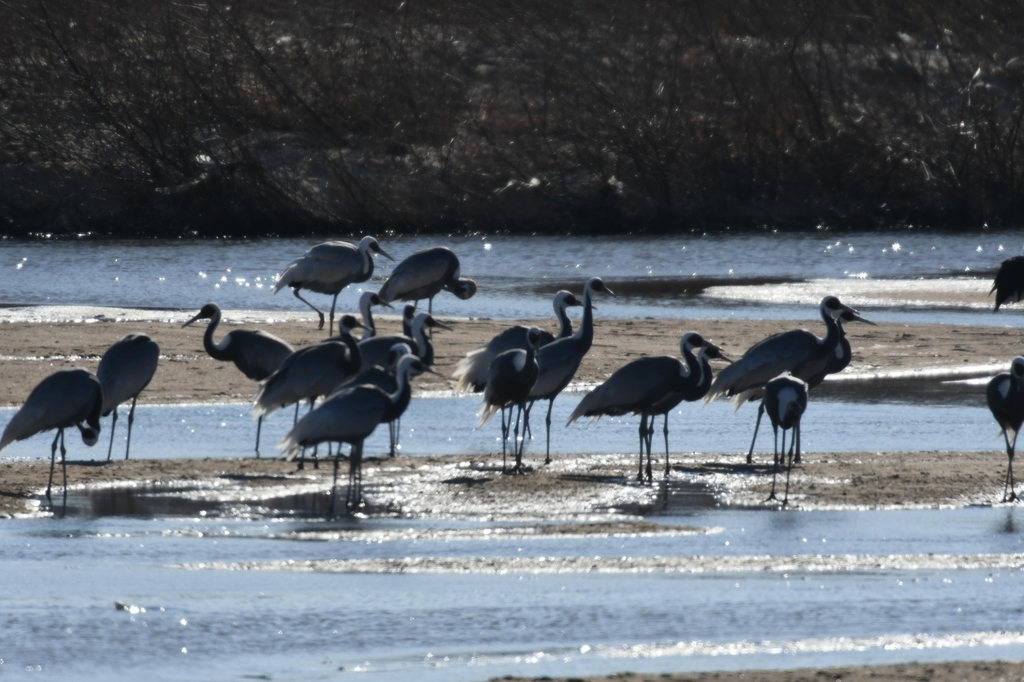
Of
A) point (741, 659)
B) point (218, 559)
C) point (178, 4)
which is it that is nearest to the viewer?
point (741, 659)

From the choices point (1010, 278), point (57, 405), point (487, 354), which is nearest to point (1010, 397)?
point (487, 354)

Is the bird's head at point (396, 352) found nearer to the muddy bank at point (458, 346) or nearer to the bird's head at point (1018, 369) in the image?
the muddy bank at point (458, 346)

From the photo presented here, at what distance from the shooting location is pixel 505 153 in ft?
136

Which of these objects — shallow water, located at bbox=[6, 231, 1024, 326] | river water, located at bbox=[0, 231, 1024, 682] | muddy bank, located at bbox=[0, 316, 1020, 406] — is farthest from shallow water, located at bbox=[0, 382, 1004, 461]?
shallow water, located at bbox=[6, 231, 1024, 326]

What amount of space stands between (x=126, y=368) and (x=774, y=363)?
16.7 ft

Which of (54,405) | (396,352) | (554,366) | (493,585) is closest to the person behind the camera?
(493,585)

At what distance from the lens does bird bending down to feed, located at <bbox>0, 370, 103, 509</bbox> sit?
33.5ft

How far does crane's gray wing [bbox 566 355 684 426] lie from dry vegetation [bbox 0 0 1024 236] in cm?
2709

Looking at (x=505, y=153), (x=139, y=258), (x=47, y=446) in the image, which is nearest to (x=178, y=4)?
(x=505, y=153)

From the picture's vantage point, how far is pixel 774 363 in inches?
497

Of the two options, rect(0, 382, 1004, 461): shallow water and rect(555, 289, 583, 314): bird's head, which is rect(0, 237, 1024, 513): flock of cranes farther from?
rect(0, 382, 1004, 461): shallow water

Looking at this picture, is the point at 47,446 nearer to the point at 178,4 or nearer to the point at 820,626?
the point at 820,626

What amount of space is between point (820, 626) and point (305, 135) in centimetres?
3570

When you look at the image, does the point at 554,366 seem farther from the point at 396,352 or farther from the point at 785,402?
the point at 785,402
